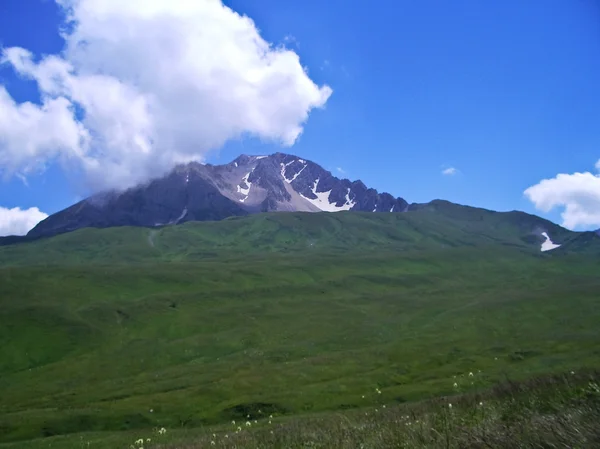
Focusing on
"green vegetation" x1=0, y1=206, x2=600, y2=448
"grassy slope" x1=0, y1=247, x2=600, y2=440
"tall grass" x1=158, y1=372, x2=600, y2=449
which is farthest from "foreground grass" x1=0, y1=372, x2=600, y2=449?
"grassy slope" x1=0, y1=247, x2=600, y2=440

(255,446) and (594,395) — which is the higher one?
(594,395)

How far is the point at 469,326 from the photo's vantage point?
428ft

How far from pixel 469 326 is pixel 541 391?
122847 mm

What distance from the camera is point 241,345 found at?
5000 inches

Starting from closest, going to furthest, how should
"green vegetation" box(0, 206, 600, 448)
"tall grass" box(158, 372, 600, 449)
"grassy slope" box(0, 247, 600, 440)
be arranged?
"tall grass" box(158, 372, 600, 449) → "green vegetation" box(0, 206, 600, 448) → "grassy slope" box(0, 247, 600, 440)

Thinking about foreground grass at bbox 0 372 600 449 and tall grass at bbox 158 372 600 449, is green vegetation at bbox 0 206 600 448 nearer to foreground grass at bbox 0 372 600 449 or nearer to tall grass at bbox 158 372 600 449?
foreground grass at bbox 0 372 600 449

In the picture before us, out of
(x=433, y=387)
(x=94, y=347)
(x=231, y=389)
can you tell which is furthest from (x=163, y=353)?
(x=433, y=387)

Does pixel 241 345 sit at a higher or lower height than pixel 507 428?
lower

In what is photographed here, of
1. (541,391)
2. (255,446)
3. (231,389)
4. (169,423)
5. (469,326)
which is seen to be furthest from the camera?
(469,326)

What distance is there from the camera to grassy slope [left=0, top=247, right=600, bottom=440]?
70062 millimetres

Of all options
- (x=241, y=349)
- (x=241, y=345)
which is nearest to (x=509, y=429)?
(x=241, y=349)

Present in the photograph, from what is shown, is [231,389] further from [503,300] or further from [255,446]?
[503,300]

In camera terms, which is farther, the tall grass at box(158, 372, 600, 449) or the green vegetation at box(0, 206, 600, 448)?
the green vegetation at box(0, 206, 600, 448)

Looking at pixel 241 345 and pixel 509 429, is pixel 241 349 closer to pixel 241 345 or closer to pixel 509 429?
pixel 241 345
